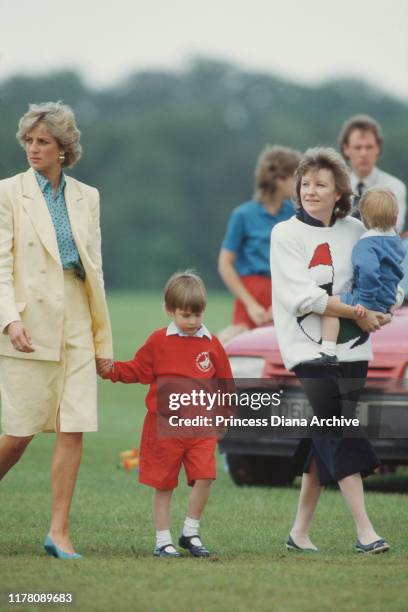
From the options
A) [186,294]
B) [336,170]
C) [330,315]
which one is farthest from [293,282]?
[336,170]

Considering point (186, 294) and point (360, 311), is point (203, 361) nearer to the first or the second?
point (186, 294)

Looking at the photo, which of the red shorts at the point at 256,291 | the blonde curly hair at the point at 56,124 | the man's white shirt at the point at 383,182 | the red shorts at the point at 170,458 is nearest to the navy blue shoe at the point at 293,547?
the red shorts at the point at 170,458

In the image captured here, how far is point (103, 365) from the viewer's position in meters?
7.72

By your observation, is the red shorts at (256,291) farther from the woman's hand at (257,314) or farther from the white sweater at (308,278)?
the white sweater at (308,278)

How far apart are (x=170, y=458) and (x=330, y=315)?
1047 millimetres

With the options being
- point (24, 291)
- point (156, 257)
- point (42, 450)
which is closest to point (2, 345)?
point (24, 291)

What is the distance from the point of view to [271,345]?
10.9 meters

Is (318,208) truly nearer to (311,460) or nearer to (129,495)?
(311,460)

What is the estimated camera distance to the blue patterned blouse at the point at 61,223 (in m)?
7.59

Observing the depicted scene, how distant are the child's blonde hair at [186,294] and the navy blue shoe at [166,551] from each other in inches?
45.3

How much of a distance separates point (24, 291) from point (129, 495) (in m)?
3.37

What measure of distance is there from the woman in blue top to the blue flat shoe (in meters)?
4.60

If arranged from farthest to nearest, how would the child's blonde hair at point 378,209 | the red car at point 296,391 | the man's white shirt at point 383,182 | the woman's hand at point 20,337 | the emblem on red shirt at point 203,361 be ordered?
the man's white shirt at point 383,182
the red car at point 296,391
the emblem on red shirt at point 203,361
the child's blonde hair at point 378,209
the woman's hand at point 20,337

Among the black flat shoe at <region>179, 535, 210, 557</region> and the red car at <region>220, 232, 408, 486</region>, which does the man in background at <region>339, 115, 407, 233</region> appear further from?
the black flat shoe at <region>179, 535, 210, 557</region>
